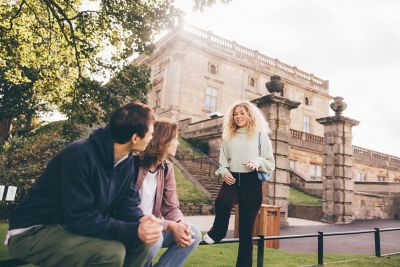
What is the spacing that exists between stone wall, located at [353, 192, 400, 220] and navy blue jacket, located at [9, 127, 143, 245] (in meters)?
15.4

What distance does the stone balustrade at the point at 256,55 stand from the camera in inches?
1138

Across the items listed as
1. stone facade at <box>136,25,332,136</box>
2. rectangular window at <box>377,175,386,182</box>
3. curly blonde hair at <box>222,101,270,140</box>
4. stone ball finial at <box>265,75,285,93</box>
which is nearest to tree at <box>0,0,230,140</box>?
stone ball finial at <box>265,75,285,93</box>

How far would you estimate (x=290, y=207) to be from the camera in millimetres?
15359

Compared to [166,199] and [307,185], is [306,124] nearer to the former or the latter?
[307,185]

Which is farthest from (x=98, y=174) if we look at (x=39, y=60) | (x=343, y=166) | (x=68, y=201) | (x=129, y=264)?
(x=343, y=166)

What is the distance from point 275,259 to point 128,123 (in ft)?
15.7

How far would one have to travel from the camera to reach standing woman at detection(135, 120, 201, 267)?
2.79m

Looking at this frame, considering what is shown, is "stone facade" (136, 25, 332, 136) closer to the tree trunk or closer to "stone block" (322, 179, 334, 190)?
the tree trunk

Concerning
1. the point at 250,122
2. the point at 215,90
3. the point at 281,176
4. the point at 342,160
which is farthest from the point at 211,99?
the point at 250,122

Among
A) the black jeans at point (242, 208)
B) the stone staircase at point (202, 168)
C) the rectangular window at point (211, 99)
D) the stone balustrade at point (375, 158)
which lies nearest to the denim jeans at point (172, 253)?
the black jeans at point (242, 208)

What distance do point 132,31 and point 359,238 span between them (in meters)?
9.91

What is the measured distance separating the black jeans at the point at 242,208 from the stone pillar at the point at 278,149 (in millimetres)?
6773

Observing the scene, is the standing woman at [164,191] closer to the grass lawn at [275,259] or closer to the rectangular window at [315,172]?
the grass lawn at [275,259]

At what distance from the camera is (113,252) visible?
2.08 metres
